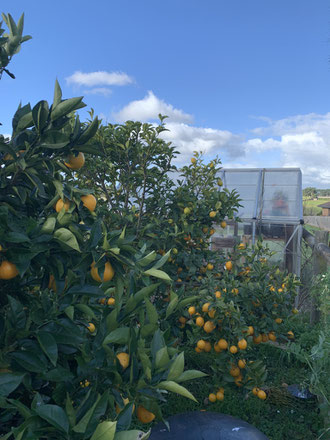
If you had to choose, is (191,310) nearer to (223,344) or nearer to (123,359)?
(223,344)

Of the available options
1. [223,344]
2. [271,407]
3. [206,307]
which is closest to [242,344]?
[223,344]

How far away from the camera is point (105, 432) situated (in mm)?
775

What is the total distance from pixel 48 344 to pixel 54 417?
203 millimetres

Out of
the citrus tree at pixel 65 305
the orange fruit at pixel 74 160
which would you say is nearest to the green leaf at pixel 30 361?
the citrus tree at pixel 65 305

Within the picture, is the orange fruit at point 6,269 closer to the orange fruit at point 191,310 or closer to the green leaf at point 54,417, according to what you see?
the green leaf at point 54,417

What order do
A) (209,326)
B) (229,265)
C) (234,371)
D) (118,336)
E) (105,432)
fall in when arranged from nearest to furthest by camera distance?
(105,432) < (118,336) < (209,326) < (234,371) < (229,265)

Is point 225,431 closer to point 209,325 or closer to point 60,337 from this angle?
point 209,325

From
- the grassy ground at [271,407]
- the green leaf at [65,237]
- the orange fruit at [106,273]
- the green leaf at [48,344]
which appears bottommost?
the grassy ground at [271,407]

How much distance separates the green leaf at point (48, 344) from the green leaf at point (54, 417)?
5.5 inches

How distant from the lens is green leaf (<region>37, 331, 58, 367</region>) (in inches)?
37.5

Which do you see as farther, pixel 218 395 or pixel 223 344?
pixel 218 395

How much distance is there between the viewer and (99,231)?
105 cm

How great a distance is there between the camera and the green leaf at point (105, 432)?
765mm

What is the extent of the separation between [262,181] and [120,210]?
20.9ft
